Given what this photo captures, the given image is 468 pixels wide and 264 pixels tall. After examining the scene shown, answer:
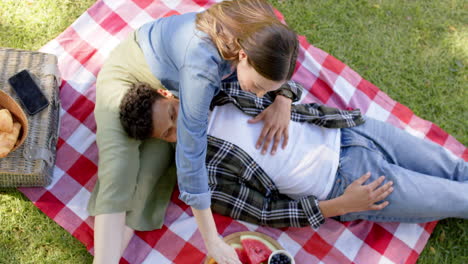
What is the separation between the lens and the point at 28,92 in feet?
9.01

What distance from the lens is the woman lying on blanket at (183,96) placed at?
196 cm

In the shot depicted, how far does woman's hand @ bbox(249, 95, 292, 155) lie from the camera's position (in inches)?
103

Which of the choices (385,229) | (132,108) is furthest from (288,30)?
(385,229)

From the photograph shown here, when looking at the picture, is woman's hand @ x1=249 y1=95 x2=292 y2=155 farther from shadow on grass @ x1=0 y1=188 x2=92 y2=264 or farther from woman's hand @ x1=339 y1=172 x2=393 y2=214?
shadow on grass @ x1=0 y1=188 x2=92 y2=264

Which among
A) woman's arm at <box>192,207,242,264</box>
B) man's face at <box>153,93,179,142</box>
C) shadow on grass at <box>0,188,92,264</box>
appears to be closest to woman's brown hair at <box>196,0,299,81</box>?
man's face at <box>153,93,179,142</box>

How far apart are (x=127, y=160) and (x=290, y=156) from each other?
981 millimetres

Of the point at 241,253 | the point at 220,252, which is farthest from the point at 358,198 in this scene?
the point at 220,252

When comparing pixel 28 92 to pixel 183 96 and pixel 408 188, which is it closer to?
pixel 183 96

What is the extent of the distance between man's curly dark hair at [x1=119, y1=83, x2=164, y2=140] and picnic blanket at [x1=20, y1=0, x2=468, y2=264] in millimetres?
640

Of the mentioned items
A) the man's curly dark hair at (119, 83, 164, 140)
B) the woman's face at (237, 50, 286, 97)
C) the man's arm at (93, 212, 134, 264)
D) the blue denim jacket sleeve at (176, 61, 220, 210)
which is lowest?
the man's arm at (93, 212, 134, 264)

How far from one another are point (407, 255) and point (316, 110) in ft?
3.72

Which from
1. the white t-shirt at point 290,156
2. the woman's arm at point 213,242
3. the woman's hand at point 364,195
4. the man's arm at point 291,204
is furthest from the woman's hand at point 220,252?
the woman's hand at point 364,195

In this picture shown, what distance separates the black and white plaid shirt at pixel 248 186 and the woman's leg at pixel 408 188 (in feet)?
0.83

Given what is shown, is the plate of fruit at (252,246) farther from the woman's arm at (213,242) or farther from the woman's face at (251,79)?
the woman's face at (251,79)
